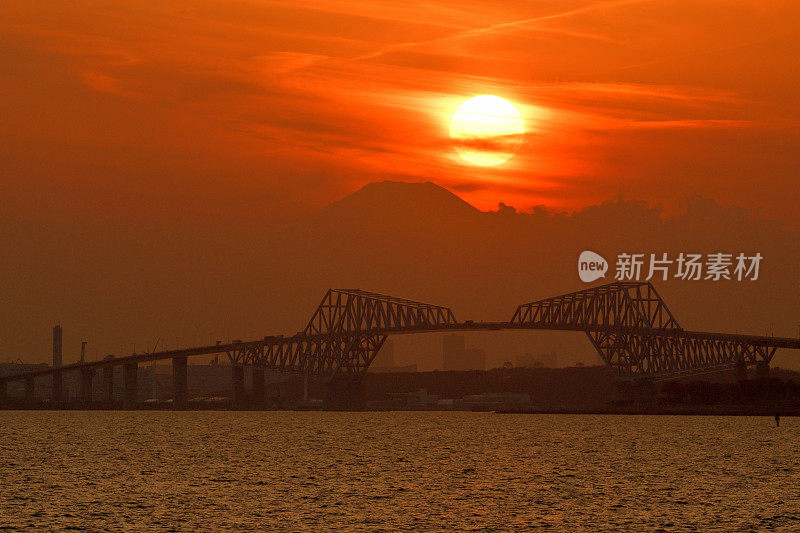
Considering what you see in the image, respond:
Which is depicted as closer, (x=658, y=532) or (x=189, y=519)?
(x=658, y=532)

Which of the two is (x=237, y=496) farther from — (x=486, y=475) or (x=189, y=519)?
(x=486, y=475)

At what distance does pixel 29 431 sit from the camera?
181 metres

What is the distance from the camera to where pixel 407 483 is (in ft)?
267

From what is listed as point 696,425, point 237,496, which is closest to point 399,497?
point 237,496

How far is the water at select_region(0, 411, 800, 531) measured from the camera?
6041 centimetres

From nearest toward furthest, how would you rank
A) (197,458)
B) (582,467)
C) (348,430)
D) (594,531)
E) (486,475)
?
(594,531)
(486,475)
(582,467)
(197,458)
(348,430)

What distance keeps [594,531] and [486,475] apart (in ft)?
104

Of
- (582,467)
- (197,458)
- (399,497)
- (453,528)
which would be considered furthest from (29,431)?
(453,528)

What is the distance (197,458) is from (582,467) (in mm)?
32381

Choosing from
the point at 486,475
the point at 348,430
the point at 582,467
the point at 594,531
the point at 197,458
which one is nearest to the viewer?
the point at 594,531

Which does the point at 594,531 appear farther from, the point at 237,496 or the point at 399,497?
the point at 237,496

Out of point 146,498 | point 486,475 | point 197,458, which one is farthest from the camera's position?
point 197,458

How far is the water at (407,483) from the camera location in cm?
6041

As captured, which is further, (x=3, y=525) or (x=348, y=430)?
(x=348, y=430)
